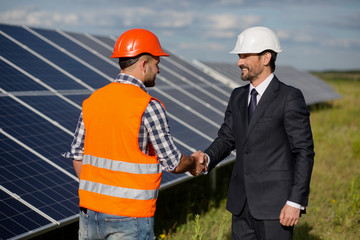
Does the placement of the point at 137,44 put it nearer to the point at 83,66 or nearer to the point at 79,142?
the point at 79,142

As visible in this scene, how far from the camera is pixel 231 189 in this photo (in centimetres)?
415

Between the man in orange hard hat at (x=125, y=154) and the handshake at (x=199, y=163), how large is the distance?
0.74 meters

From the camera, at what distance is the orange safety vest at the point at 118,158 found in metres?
2.92

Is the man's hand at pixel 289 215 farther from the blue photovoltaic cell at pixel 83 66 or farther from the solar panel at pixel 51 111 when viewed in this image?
the blue photovoltaic cell at pixel 83 66

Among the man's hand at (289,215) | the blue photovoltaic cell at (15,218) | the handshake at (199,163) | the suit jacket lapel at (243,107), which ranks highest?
the suit jacket lapel at (243,107)

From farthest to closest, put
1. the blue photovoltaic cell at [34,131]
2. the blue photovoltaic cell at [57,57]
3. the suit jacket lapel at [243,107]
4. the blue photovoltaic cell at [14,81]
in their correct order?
the blue photovoltaic cell at [57,57], the blue photovoltaic cell at [14,81], the blue photovoltaic cell at [34,131], the suit jacket lapel at [243,107]

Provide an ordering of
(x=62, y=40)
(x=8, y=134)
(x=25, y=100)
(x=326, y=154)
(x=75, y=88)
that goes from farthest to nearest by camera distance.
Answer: (x=326, y=154) < (x=62, y=40) < (x=75, y=88) < (x=25, y=100) < (x=8, y=134)

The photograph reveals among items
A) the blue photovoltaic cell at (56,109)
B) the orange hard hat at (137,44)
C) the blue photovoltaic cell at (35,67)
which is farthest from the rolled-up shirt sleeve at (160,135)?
the blue photovoltaic cell at (35,67)

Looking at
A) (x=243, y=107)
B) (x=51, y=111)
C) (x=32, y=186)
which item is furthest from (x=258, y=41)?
(x=51, y=111)

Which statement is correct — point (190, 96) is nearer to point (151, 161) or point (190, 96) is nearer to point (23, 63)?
point (23, 63)

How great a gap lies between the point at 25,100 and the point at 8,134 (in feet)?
3.49

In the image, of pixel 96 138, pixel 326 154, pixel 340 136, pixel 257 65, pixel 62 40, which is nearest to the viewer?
pixel 96 138

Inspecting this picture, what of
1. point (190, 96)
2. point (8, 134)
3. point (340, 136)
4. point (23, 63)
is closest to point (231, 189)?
point (8, 134)

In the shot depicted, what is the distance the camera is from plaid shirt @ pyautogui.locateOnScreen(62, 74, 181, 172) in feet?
9.70
